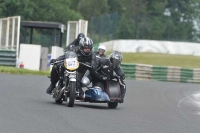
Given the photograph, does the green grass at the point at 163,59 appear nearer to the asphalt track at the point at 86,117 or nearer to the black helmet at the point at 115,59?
the asphalt track at the point at 86,117

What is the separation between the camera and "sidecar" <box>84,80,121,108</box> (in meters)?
12.8

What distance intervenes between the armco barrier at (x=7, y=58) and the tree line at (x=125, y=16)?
16853 millimetres

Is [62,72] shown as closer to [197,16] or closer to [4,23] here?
[4,23]

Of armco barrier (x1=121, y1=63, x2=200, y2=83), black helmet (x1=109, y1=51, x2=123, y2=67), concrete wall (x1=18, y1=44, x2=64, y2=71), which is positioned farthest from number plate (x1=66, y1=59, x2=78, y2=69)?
armco barrier (x1=121, y1=63, x2=200, y2=83)

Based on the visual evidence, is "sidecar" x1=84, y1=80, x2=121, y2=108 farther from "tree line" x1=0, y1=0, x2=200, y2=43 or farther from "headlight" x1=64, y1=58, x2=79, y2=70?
"tree line" x1=0, y1=0, x2=200, y2=43

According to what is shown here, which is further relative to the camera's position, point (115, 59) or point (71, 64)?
point (115, 59)

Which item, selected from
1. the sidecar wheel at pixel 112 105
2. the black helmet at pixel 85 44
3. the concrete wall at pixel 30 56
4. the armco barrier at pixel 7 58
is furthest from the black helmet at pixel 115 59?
the concrete wall at pixel 30 56

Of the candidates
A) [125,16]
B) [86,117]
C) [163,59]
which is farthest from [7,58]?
[125,16]

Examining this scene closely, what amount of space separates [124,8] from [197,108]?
66907 mm

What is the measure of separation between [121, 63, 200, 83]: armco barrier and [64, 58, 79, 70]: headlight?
18.4 metres

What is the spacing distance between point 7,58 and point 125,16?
44005 mm

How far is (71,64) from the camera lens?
1223 centimetres

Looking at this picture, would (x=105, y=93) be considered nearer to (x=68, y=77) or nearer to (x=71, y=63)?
(x=68, y=77)

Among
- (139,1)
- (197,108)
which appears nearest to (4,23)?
(197,108)
